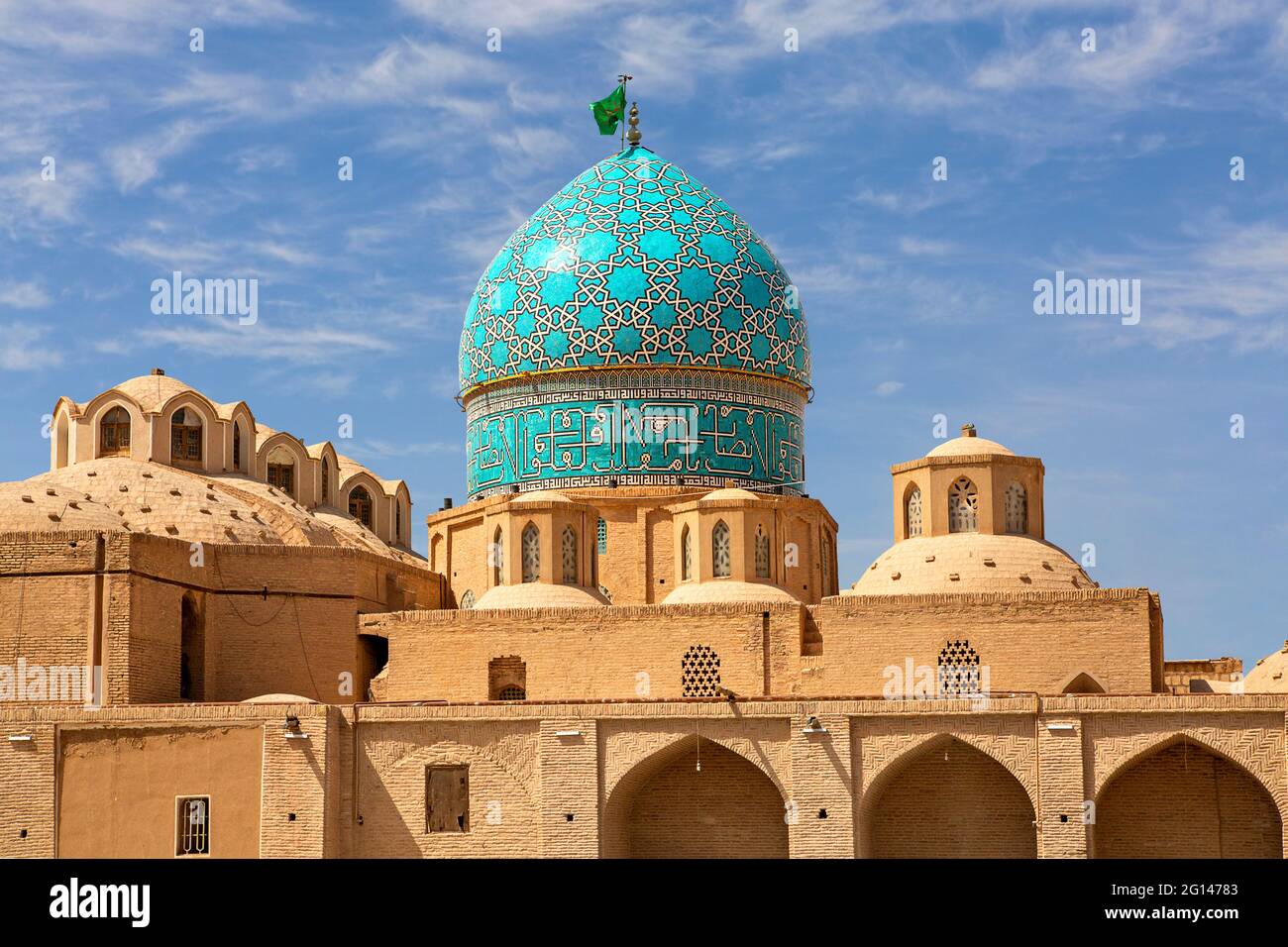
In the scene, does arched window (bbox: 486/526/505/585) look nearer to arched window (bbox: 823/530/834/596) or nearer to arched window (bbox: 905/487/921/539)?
arched window (bbox: 823/530/834/596)

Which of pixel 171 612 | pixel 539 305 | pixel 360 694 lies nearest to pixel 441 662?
pixel 360 694

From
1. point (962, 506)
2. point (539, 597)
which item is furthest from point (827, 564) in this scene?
point (539, 597)

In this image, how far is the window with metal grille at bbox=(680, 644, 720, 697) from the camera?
1173 inches

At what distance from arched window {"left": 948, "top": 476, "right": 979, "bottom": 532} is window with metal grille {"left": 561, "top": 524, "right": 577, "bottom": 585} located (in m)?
4.89

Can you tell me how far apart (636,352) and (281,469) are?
6.01 metres

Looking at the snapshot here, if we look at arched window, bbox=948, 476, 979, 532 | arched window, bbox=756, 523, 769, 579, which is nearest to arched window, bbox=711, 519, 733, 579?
arched window, bbox=756, 523, 769, 579

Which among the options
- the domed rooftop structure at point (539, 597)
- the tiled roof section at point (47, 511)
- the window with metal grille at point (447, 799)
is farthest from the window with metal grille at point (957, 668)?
the tiled roof section at point (47, 511)

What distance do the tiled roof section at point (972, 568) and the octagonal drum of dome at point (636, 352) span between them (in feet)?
14.6

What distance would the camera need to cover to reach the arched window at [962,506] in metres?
30.3

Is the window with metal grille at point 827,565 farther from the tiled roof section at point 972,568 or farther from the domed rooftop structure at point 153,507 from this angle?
the domed rooftop structure at point 153,507

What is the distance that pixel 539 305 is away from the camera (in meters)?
34.7

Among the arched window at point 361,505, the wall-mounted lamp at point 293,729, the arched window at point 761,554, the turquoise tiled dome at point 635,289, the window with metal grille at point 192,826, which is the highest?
the turquoise tiled dome at point 635,289

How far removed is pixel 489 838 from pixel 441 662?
3.56 metres
